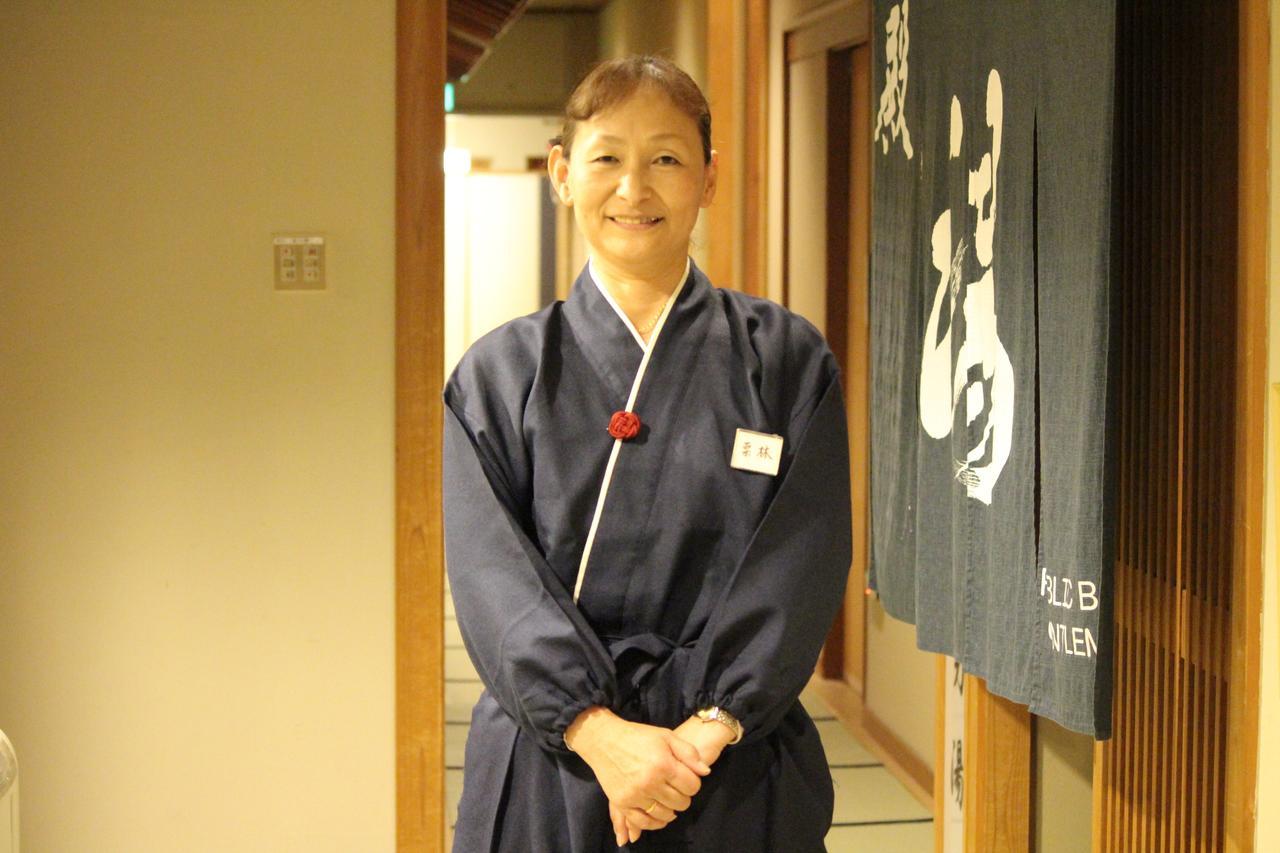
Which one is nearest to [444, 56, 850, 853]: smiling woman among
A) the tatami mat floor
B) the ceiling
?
the tatami mat floor

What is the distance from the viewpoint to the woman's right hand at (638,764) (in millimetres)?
1336

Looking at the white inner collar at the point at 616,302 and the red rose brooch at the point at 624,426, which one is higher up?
the white inner collar at the point at 616,302

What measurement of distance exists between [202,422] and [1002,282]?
1671 mm

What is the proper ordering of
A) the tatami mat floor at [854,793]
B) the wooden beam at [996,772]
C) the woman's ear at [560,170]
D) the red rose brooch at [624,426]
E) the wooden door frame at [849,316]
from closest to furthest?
the red rose brooch at [624,426] → the woman's ear at [560,170] → the wooden beam at [996,772] → the tatami mat floor at [854,793] → the wooden door frame at [849,316]

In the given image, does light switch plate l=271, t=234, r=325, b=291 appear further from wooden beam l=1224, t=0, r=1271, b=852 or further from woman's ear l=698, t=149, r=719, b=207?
wooden beam l=1224, t=0, r=1271, b=852

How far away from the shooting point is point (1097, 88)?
6.16 feet

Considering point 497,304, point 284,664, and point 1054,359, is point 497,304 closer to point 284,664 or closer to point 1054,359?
point 284,664

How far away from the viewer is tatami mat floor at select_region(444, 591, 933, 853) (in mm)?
3475

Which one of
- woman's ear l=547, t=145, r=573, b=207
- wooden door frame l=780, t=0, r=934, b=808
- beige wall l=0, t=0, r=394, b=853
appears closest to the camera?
woman's ear l=547, t=145, r=573, b=207

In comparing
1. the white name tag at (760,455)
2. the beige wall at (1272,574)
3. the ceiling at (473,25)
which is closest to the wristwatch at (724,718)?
the white name tag at (760,455)

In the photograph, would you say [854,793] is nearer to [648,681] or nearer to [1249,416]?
[1249,416]

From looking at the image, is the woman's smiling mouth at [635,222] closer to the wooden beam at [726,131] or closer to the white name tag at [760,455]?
the white name tag at [760,455]

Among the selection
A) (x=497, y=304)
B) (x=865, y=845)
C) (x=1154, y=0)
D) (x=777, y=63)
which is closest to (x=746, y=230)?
(x=777, y=63)

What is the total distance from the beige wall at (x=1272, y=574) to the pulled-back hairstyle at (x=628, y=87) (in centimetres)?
73
